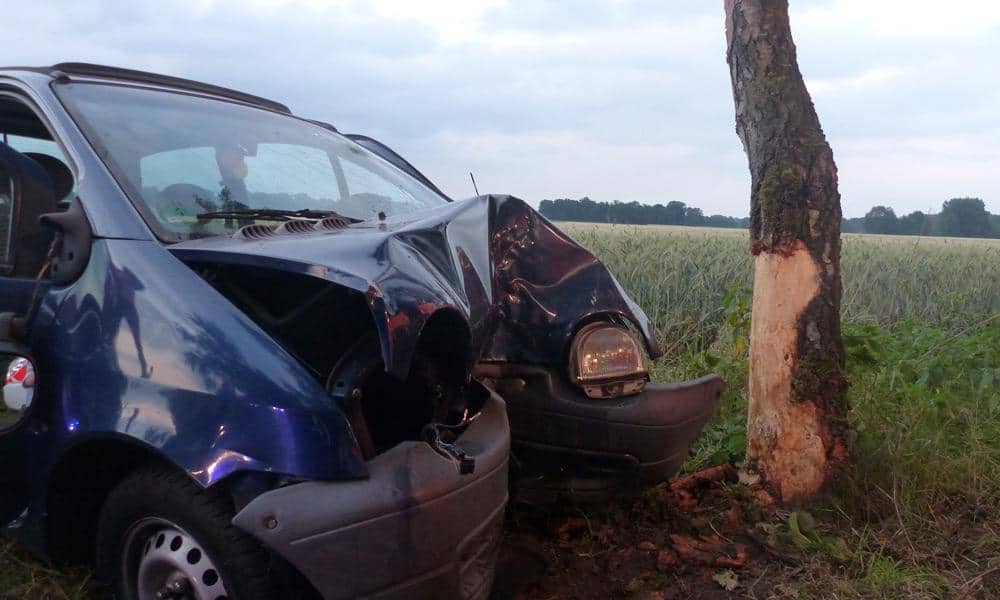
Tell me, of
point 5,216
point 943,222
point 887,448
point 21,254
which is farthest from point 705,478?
point 943,222

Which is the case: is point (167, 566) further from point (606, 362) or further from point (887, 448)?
point (887, 448)

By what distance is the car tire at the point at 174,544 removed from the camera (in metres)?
2.06

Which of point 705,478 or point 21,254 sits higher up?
point 21,254

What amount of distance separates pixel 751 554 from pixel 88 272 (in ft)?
8.26

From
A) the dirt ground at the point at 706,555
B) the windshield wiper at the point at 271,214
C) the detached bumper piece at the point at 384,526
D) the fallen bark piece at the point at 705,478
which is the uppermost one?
the windshield wiper at the point at 271,214

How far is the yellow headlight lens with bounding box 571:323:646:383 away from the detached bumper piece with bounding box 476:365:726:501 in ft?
0.26

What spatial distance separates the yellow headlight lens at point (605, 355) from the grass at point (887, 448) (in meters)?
0.83

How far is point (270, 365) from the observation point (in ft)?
6.75

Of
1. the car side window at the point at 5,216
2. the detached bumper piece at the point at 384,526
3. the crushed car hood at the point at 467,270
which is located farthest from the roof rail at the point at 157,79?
the detached bumper piece at the point at 384,526

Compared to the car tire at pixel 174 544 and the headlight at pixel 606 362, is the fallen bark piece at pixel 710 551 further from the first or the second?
the car tire at pixel 174 544

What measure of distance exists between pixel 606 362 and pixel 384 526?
1.26 meters

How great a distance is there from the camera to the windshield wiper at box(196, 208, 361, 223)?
271cm

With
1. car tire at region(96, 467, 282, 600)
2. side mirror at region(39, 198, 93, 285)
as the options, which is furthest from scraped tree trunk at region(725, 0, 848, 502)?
side mirror at region(39, 198, 93, 285)

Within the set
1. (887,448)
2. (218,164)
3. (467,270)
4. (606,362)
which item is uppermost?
(218,164)
